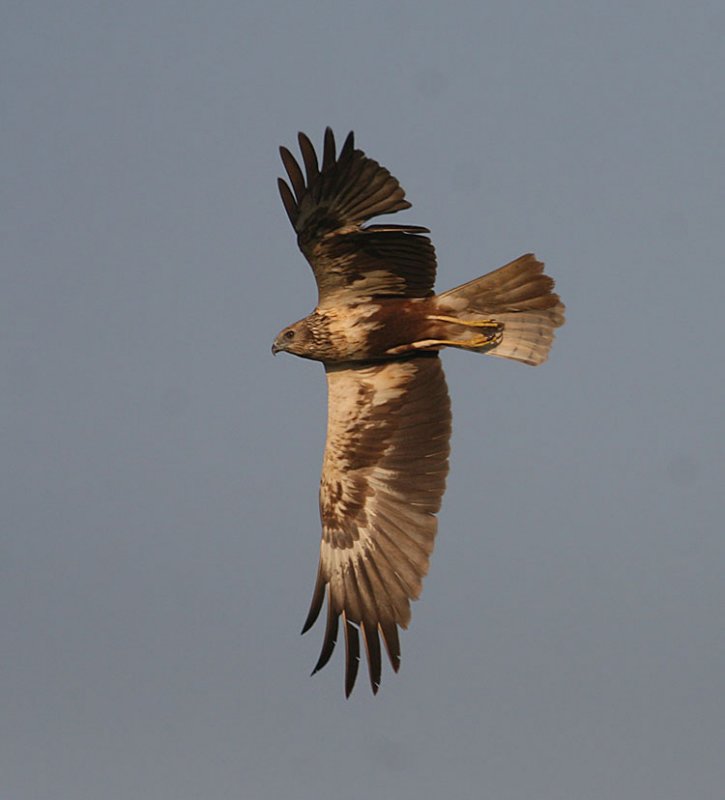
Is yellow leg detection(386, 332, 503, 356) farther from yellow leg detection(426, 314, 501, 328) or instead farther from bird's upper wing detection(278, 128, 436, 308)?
bird's upper wing detection(278, 128, 436, 308)

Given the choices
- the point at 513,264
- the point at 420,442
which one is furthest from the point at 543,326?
the point at 420,442

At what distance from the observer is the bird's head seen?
1289cm

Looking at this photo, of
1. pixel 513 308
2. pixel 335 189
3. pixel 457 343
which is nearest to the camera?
pixel 335 189

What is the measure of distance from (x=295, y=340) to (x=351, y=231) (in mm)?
1169

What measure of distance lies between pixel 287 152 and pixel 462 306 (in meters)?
1.73

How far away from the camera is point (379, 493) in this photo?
42.9ft

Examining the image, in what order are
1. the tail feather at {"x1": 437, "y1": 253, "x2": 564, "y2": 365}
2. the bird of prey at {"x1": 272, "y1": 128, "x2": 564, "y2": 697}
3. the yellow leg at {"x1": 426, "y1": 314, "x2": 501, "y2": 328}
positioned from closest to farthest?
1. the bird of prey at {"x1": 272, "y1": 128, "x2": 564, "y2": 697}
2. the tail feather at {"x1": 437, "y1": 253, "x2": 564, "y2": 365}
3. the yellow leg at {"x1": 426, "y1": 314, "x2": 501, "y2": 328}

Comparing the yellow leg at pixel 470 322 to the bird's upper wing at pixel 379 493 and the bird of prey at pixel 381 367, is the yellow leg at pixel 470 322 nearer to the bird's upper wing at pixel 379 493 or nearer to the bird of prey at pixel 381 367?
the bird of prey at pixel 381 367

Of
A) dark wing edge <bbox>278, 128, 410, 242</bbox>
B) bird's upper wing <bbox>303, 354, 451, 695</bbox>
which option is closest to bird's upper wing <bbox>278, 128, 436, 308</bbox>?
dark wing edge <bbox>278, 128, 410, 242</bbox>

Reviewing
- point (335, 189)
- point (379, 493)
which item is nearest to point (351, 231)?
point (335, 189)

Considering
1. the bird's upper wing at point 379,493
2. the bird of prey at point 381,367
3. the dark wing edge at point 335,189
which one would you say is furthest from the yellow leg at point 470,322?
the dark wing edge at point 335,189

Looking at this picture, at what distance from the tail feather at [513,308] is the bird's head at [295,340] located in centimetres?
101

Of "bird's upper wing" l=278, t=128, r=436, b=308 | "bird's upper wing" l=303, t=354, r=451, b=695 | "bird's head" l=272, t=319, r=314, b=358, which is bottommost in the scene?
"bird's upper wing" l=303, t=354, r=451, b=695

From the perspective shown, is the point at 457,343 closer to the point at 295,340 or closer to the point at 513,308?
the point at 513,308
